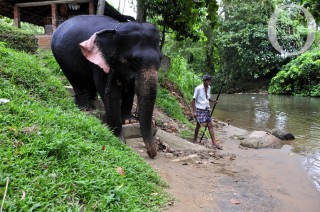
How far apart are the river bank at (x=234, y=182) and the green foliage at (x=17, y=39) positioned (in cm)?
436

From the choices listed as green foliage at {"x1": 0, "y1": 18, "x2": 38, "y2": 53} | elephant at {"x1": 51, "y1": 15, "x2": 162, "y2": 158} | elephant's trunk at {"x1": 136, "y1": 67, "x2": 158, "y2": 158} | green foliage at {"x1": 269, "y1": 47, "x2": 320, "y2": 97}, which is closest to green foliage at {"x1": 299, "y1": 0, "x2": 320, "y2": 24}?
elephant at {"x1": 51, "y1": 15, "x2": 162, "y2": 158}

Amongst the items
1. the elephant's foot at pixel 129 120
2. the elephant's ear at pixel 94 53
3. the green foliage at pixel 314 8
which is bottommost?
the elephant's foot at pixel 129 120

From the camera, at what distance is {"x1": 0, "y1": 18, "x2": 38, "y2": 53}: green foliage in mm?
7369

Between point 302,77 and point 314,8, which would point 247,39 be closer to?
point 302,77

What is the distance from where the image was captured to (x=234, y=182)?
433 centimetres

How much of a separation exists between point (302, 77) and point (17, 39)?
2144 cm

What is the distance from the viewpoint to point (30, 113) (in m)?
3.50

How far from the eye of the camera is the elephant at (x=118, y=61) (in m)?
4.25

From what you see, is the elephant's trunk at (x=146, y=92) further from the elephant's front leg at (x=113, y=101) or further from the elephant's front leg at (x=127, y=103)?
the elephant's front leg at (x=127, y=103)

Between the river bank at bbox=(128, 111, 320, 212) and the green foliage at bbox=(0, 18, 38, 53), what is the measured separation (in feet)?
14.3

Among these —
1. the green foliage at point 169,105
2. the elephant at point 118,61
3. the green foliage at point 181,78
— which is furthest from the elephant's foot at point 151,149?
the green foliage at point 181,78

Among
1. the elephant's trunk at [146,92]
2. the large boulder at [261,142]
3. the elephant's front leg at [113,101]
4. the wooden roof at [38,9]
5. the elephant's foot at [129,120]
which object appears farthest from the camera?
the wooden roof at [38,9]

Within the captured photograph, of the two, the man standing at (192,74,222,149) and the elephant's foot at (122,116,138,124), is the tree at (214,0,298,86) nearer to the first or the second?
the man standing at (192,74,222,149)

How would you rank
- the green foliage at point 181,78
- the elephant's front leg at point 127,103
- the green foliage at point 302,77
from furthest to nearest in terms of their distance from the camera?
the green foliage at point 302,77 < the green foliage at point 181,78 < the elephant's front leg at point 127,103
